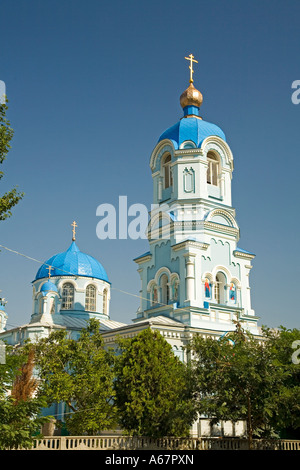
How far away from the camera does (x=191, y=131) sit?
3064cm

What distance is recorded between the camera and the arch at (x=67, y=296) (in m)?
36.7

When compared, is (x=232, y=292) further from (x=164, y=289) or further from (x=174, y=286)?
(x=164, y=289)

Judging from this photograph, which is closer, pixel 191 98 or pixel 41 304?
pixel 191 98

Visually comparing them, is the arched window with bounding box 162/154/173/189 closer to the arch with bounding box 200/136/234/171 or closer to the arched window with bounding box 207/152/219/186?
the arched window with bounding box 207/152/219/186

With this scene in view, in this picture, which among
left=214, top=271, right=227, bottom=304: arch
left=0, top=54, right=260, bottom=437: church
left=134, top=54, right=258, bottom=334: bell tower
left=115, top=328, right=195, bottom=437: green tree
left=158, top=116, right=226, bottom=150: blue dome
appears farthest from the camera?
left=158, top=116, right=226, bottom=150: blue dome

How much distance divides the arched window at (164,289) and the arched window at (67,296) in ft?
32.0

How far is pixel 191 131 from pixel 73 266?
13199mm

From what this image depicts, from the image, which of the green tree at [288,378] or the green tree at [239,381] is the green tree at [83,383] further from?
the green tree at [288,378]

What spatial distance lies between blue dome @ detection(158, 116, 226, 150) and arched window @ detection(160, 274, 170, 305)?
288 inches

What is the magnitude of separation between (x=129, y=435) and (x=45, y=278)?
19382 mm

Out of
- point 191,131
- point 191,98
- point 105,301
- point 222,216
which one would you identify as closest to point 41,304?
point 105,301

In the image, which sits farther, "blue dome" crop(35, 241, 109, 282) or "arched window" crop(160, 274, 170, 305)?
"blue dome" crop(35, 241, 109, 282)

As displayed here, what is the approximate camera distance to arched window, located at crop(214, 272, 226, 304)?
94.3 ft

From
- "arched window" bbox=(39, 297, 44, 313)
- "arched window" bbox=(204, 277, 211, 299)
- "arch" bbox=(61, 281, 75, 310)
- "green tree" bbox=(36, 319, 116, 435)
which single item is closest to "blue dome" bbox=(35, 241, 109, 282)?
"arch" bbox=(61, 281, 75, 310)
